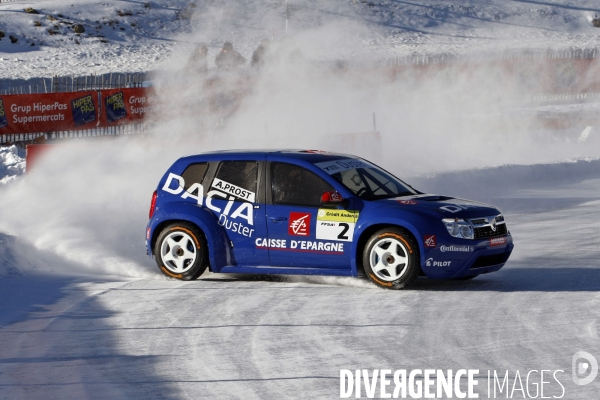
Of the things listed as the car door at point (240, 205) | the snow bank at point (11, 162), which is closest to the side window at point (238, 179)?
the car door at point (240, 205)

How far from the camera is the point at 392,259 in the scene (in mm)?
9297

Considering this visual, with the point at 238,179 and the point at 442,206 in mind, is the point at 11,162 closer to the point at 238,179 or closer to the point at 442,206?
the point at 238,179

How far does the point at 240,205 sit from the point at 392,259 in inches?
69.9

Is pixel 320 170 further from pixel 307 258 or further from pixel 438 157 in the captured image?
pixel 438 157

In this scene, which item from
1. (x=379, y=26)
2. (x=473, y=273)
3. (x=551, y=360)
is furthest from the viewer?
(x=379, y=26)

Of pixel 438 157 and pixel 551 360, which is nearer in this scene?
pixel 551 360

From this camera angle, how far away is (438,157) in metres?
25.1

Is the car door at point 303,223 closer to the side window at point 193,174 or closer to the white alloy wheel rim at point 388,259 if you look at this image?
the white alloy wheel rim at point 388,259

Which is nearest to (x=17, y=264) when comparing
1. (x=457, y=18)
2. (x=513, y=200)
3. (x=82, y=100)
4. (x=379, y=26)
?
(x=513, y=200)

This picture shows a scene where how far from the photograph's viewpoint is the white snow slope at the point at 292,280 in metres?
6.70

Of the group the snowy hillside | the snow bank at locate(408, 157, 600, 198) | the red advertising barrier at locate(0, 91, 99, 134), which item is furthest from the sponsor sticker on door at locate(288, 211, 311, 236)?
the snowy hillside

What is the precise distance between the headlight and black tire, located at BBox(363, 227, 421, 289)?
36 centimetres

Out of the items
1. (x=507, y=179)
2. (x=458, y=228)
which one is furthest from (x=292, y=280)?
(x=507, y=179)

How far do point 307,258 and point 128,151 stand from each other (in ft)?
34.2
